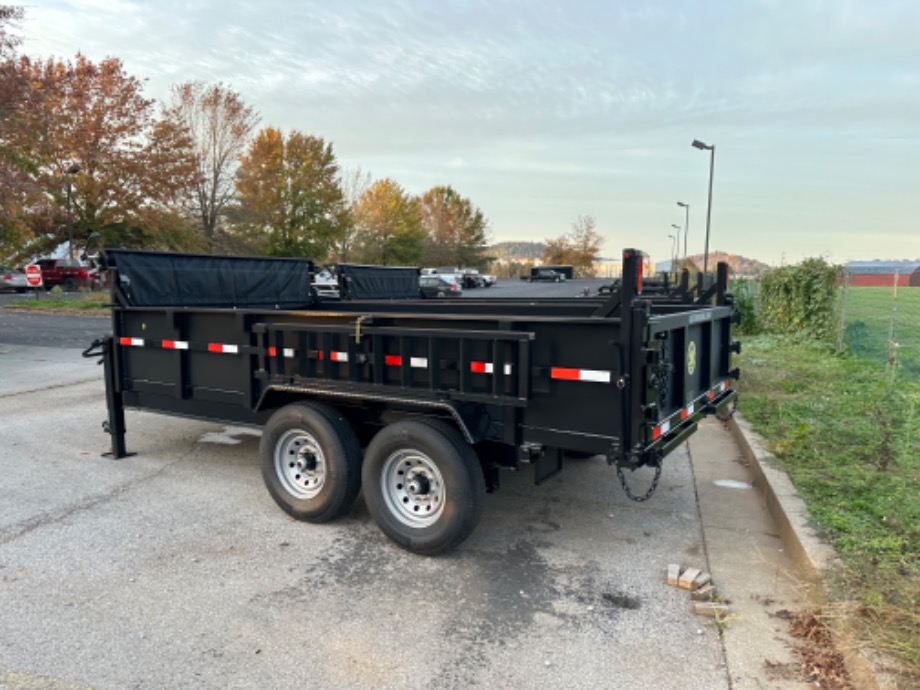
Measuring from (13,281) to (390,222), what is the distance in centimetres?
3043

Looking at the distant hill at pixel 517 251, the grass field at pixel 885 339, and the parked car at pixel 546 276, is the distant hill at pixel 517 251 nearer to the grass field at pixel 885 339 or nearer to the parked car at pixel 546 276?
the parked car at pixel 546 276

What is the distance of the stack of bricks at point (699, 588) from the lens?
141 inches

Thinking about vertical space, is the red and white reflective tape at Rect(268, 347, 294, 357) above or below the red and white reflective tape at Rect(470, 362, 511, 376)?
below

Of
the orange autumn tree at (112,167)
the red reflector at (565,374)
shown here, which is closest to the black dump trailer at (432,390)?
the red reflector at (565,374)

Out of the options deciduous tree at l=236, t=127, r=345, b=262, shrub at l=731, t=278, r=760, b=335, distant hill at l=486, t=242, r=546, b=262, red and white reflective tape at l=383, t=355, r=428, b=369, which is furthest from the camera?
distant hill at l=486, t=242, r=546, b=262

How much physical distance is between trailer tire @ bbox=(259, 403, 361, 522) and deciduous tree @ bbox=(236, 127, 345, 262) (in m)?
35.6

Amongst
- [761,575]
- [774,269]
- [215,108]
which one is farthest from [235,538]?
[215,108]

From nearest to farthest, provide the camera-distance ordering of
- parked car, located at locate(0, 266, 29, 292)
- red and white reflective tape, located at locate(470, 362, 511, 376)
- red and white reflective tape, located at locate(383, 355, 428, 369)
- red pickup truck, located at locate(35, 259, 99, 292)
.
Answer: red and white reflective tape, located at locate(470, 362, 511, 376) → red and white reflective tape, located at locate(383, 355, 428, 369) → parked car, located at locate(0, 266, 29, 292) → red pickup truck, located at locate(35, 259, 99, 292)

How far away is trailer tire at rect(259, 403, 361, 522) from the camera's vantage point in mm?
4512

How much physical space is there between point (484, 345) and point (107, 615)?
2.49 metres

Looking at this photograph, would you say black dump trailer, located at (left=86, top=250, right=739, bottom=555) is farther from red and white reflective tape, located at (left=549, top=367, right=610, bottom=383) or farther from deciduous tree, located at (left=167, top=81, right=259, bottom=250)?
deciduous tree, located at (left=167, top=81, right=259, bottom=250)

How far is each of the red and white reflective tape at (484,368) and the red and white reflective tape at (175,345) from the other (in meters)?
2.73

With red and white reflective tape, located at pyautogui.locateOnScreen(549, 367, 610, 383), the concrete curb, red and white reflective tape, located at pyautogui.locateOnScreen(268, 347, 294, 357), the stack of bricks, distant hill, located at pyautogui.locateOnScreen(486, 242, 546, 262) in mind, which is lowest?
the stack of bricks

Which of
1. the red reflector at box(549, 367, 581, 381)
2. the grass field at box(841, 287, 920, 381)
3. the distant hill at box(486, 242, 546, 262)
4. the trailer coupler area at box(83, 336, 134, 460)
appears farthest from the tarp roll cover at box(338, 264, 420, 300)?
the distant hill at box(486, 242, 546, 262)
